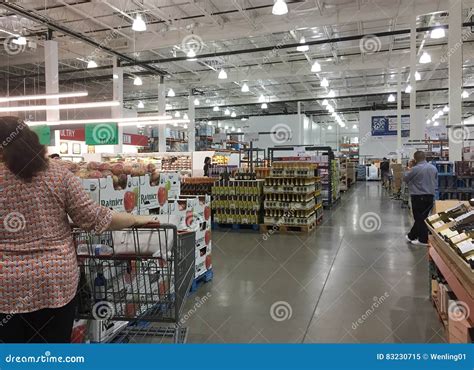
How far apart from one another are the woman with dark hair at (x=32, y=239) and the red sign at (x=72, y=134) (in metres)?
15.4

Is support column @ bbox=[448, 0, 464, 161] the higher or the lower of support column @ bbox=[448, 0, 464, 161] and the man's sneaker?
the higher

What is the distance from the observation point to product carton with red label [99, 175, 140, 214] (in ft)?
10.6

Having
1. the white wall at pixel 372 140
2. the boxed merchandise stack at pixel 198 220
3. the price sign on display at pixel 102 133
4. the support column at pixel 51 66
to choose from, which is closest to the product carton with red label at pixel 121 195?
the boxed merchandise stack at pixel 198 220

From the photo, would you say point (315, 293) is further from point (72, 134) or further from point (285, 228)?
point (72, 134)

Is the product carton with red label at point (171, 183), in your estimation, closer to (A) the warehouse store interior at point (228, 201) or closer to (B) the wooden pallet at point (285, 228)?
(A) the warehouse store interior at point (228, 201)

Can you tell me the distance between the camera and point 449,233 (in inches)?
124

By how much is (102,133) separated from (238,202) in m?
7.21

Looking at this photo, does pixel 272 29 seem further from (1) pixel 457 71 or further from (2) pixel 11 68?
(2) pixel 11 68

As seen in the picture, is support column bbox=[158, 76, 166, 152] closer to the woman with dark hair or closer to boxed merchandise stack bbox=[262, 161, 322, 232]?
boxed merchandise stack bbox=[262, 161, 322, 232]

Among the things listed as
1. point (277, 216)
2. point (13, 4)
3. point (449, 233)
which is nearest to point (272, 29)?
point (277, 216)

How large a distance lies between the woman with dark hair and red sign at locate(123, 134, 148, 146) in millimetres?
16673

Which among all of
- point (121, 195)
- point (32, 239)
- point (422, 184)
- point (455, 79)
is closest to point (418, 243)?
point (422, 184)

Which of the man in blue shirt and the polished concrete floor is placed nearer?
the polished concrete floor

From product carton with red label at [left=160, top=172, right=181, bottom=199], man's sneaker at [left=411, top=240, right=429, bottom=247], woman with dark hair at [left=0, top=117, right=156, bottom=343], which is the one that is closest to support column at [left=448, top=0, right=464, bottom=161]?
man's sneaker at [left=411, top=240, right=429, bottom=247]
